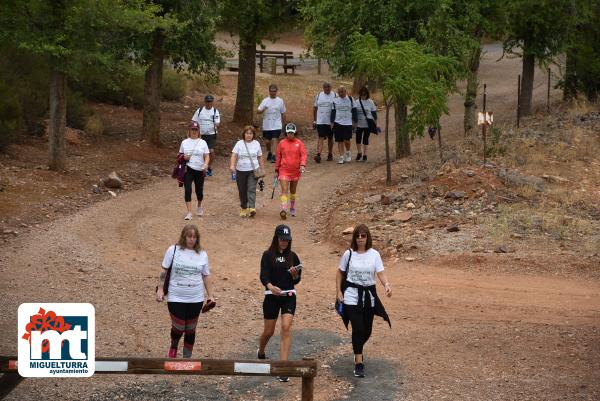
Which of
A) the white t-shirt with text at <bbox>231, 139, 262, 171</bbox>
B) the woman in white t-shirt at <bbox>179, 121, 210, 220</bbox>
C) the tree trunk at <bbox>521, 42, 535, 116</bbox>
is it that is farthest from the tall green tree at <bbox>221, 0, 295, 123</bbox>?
the woman in white t-shirt at <bbox>179, 121, 210, 220</bbox>

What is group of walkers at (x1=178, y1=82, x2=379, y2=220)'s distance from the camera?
19188 mm

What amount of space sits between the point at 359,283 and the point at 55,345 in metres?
3.54

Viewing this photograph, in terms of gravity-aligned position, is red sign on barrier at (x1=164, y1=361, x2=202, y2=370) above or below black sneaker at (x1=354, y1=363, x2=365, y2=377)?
above

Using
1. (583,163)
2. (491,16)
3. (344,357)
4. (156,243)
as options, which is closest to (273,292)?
(344,357)

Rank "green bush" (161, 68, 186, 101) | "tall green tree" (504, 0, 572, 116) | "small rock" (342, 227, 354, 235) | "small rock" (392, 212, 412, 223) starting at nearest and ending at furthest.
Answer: "small rock" (342, 227, 354, 235) → "small rock" (392, 212, 412, 223) → "tall green tree" (504, 0, 572, 116) → "green bush" (161, 68, 186, 101)

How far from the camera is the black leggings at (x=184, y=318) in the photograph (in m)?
11.7

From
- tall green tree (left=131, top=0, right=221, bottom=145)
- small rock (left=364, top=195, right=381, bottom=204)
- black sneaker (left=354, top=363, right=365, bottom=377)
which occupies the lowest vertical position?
black sneaker (left=354, top=363, right=365, bottom=377)

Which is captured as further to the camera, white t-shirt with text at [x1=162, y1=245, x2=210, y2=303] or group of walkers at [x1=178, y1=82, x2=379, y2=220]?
group of walkers at [x1=178, y1=82, x2=379, y2=220]

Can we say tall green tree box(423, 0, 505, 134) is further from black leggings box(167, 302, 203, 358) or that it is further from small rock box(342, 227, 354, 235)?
black leggings box(167, 302, 203, 358)

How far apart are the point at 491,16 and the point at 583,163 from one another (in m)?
6.11

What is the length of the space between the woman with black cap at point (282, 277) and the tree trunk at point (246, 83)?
65.4ft

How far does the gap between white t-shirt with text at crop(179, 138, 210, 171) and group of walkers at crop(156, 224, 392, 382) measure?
695 cm

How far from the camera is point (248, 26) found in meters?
30.2

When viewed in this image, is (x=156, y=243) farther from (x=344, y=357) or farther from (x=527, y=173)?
(x=527, y=173)
